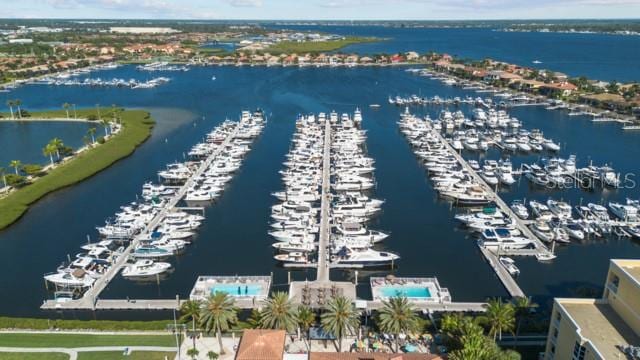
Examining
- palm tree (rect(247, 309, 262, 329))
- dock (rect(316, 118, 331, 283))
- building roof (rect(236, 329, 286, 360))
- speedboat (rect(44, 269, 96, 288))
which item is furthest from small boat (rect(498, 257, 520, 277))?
speedboat (rect(44, 269, 96, 288))

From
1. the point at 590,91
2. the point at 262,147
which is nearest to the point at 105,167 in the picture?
the point at 262,147

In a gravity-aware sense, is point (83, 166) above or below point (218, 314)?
below

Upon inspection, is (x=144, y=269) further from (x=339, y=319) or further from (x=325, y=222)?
(x=339, y=319)

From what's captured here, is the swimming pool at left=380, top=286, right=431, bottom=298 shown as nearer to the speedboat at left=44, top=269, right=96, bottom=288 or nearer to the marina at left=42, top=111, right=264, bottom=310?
the marina at left=42, top=111, right=264, bottom=310

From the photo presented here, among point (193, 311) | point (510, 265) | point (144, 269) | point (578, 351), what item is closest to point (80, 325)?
point (193, 311)

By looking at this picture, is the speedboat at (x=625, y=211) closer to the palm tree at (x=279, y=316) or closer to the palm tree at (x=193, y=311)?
the palm tree at (x=279, y=316)

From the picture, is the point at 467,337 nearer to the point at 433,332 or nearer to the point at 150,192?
→ the point at 433,332
